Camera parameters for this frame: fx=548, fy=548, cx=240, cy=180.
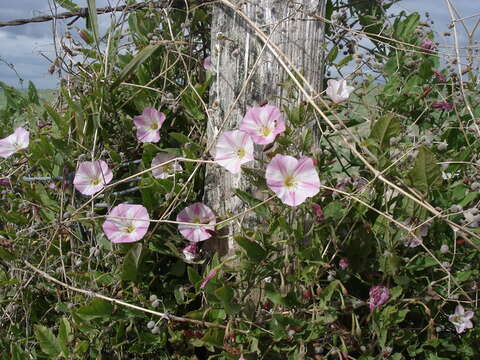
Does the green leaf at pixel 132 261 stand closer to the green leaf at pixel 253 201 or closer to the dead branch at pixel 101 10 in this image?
the green leaf at pixel 253 201

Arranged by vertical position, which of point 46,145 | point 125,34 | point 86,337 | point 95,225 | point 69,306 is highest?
point 125,34

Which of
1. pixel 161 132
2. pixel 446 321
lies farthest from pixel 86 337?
pixel 446 321

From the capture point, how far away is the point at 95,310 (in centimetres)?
134

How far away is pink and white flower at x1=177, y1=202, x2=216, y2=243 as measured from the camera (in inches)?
55.4

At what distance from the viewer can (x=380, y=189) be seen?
1.35 meters

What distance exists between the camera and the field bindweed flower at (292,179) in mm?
1185

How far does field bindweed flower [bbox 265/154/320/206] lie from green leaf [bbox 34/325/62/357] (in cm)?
73

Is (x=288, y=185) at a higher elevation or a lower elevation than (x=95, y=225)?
higher

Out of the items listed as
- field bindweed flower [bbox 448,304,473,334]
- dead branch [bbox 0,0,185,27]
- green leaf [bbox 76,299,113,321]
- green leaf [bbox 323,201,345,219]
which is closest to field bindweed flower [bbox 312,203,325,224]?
green leaf [bbox 323,201,345,219]

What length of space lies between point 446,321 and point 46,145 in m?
1.24

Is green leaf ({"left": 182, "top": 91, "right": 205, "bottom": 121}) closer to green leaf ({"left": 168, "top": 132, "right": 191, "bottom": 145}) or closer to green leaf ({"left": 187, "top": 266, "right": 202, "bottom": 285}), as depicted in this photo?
green leaf ({"left": 168, "top": 132, "right": 191, "bottom": 145})

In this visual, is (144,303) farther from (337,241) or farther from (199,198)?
(337,241)

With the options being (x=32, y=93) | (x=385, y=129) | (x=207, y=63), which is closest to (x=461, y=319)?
(x=385, y=129)

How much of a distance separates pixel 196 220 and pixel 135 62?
1.57 feet
